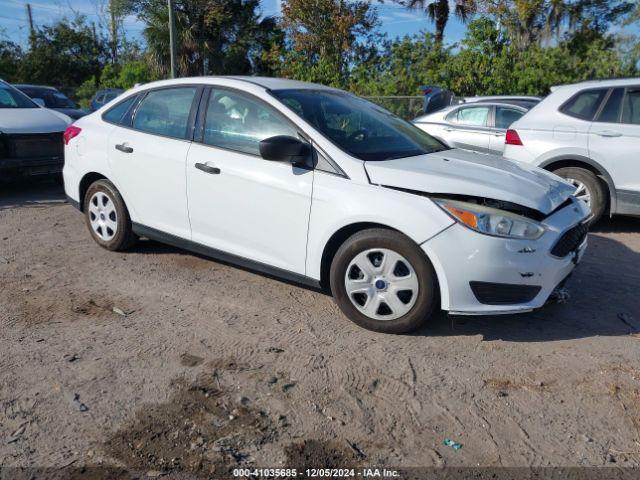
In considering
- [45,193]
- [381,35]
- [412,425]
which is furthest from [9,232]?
[381,35]

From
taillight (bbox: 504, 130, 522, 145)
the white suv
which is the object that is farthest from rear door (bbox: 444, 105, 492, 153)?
the white suv

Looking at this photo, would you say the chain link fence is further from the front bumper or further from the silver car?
the front bumper

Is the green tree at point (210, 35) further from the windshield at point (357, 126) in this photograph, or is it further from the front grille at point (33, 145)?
the windshield at point (357, 126)

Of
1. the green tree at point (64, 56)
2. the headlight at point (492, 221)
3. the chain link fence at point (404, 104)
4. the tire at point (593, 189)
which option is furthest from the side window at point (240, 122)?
the green tree at point (64, 56)

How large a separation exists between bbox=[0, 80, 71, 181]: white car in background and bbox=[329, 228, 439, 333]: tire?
565 cm

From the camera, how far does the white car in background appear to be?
7742 mm

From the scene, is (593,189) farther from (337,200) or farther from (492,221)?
(337,200)

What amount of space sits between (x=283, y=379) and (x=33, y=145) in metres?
6.27

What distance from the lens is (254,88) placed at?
4527 millimetres

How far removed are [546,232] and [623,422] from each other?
3.94 ft

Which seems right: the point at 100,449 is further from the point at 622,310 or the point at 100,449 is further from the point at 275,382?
the point at 622,310

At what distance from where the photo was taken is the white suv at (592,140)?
251 inches

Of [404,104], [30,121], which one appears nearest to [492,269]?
[30,121]

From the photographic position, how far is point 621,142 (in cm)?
638
